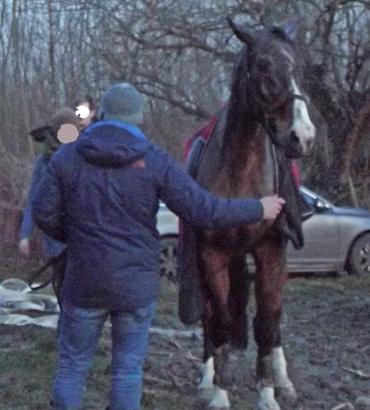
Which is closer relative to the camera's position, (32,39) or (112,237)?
(112,237)

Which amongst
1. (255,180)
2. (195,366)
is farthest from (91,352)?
(195,366)

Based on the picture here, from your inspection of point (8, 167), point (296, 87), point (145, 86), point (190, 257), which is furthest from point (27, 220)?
point (145, 86)

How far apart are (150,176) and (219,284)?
180 cm

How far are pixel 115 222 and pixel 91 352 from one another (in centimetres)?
70

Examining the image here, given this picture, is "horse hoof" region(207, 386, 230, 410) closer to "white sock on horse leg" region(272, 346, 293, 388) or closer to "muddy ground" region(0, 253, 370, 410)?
"muddy ground" region(0, 253, 370, 410)

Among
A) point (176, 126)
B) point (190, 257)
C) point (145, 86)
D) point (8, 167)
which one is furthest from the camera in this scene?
point (176, 126)

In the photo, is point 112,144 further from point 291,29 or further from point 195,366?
point 195,366

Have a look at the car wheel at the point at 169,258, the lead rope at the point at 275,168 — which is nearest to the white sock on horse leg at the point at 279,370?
the lead rope at the point at 275,168

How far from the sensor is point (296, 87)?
22.2 feet

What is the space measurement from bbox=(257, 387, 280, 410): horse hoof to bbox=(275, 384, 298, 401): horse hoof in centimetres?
23

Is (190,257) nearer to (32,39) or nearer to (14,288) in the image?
(14,288)

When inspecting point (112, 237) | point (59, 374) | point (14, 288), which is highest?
point (112, 237)

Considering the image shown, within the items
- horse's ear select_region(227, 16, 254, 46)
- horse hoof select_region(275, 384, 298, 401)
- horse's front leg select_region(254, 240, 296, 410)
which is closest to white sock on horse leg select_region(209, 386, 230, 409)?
horse's front leg select_region(254, 240, 296, 410)

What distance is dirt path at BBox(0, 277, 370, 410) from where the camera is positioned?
25.0 ft
